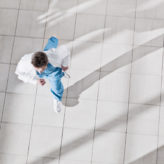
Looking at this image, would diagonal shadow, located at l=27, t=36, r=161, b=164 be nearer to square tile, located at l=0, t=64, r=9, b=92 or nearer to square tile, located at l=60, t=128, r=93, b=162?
square tile, located at l=60, t=128, r=93, b=162

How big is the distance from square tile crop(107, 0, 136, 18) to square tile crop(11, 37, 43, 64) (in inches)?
39.0

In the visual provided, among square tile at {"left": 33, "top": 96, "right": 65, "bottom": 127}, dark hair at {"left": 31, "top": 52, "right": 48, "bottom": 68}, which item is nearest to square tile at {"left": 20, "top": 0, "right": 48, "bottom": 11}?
square tile at {"left": 33, "top": 96, "right": 65, "bottom": 127}

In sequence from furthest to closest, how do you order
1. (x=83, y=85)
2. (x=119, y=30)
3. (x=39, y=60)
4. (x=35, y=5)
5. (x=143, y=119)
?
(x=35, y=5)
(x=119, y=30)
(x=83, y=85)
(x=143, y=119)
(x=39, y=60)

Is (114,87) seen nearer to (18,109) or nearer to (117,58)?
(117,58)

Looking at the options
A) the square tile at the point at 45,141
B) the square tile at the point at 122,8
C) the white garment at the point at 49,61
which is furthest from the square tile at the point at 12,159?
the square tile at the point at 122,8

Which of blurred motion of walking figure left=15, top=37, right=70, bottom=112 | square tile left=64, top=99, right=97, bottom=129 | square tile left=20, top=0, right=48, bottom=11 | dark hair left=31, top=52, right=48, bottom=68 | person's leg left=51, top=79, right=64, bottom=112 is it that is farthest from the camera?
square tile left=20, top=0, right=48, bottom=11

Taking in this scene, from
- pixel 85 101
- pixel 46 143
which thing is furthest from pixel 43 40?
pixel 46 143

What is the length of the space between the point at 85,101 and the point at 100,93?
206 mm

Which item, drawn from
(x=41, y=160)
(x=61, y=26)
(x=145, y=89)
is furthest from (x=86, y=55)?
(x=41, y=160)

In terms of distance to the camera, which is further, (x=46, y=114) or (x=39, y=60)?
(x=46, y=114)

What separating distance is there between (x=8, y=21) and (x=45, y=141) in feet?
5.27

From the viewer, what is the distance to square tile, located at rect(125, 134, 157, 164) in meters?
3.10

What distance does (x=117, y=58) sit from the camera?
10.9 ft

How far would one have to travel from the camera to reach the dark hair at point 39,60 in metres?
2.42
